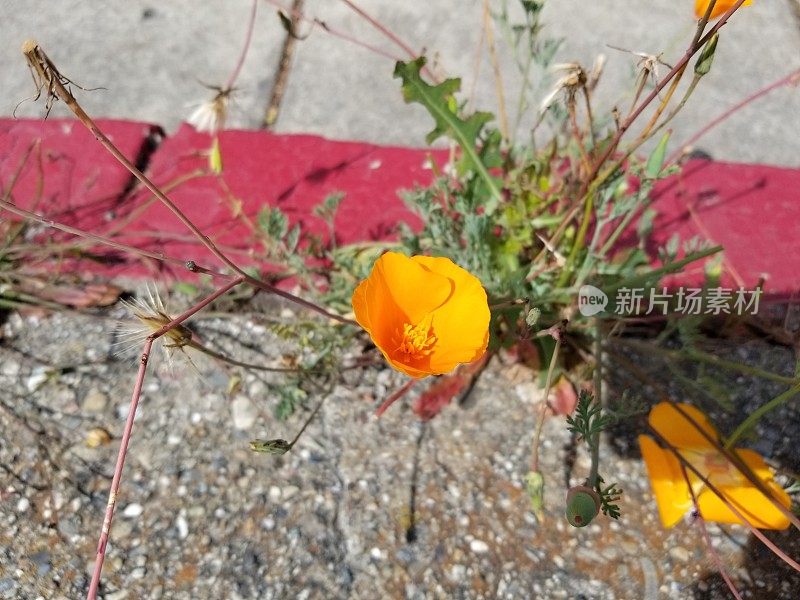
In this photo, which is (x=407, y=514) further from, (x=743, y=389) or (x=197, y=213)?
(x=197, y=213)

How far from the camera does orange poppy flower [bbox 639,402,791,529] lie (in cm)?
136

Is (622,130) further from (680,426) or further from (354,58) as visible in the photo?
(354,58)

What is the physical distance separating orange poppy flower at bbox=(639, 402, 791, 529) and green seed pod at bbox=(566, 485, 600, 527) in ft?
1.22

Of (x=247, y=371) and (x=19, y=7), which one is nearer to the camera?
(x=247, y=371)

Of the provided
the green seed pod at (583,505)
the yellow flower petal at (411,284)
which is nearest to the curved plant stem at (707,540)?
the green seed pod at (583,505)

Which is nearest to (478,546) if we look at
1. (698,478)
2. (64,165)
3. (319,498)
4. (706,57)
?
(319,498)

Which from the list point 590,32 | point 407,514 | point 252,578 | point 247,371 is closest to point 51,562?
point 252,578

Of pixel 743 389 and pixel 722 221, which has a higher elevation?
pixel 722 221

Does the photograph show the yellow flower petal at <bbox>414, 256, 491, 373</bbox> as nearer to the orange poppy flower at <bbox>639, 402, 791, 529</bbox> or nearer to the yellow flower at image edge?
the yellow flower at image edge

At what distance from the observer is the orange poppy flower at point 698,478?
1.36 m

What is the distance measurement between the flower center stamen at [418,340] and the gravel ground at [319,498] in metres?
0.35

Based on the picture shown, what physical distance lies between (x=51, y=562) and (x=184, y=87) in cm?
134

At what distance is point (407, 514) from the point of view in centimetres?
143

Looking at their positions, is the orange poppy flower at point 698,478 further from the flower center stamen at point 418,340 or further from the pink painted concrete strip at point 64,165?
the pink painted concrete strip at point 64,165
